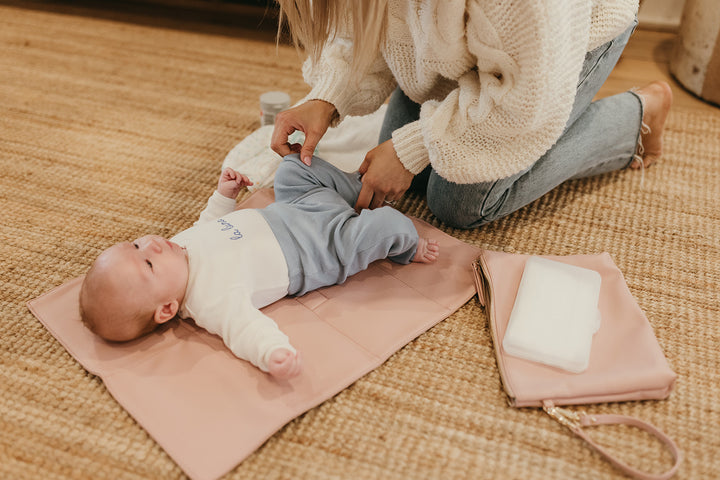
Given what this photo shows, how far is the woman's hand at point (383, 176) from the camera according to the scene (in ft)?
3.38

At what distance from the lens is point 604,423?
0.82m

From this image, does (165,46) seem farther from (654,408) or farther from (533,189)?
(654,408)

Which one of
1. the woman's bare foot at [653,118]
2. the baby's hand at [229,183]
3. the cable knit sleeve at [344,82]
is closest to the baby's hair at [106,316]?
the baby's hand at [229,183]

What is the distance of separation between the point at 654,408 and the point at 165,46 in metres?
1.79

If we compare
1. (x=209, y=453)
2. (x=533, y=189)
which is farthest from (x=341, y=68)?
(x=209, y=453)

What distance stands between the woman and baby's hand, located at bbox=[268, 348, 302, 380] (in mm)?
345

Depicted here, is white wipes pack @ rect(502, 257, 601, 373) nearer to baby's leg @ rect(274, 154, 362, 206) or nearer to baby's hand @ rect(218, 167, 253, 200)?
baby's leg @ rect(274, 154, 362, 206)

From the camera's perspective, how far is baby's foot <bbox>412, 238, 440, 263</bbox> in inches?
41.8

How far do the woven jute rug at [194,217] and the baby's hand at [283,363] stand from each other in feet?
0.23

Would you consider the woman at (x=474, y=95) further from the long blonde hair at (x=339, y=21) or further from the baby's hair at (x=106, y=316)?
the baby's hair at (x=106, y=316)

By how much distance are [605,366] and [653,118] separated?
69 centimetres

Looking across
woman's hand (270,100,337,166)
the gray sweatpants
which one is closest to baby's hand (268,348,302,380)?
the gray sweatpants

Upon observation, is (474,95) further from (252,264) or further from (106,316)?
(106,316)

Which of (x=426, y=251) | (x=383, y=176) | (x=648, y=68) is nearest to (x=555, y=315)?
→ (x=426, y=251)
